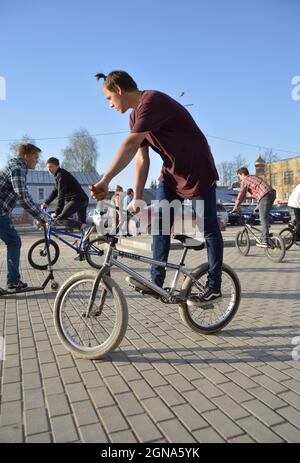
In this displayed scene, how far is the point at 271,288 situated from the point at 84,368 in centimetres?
361

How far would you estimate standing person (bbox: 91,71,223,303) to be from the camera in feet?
9.24

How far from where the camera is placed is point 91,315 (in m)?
2.99

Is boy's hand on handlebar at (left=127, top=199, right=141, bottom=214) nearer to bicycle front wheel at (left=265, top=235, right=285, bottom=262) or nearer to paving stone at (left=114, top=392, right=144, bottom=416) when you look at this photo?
paving stone at (left=114, top=392, right=144, bottom=416)

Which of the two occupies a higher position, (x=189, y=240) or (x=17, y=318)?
(x=189, y=240)

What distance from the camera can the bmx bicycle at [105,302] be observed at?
2.85 metres

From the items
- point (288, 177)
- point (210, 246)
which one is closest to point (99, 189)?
point (210, 246)

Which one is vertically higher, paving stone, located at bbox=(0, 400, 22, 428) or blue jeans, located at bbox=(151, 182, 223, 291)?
blue jeans, located at bbox=(151, 182, 223, 291)

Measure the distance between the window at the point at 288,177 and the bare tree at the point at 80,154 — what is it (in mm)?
41380

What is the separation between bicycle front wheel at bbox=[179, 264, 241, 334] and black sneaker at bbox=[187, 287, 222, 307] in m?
0.02

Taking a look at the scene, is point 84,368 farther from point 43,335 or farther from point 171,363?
point 43,335

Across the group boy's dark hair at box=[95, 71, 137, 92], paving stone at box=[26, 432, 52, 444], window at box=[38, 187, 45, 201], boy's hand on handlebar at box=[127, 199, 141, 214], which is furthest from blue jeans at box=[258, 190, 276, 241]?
window at box=[38, 187, 45, 201]

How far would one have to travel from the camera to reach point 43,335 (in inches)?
140

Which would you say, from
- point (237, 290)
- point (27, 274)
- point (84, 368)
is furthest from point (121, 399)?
point (27, 274)

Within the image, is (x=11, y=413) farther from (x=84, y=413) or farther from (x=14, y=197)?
(x=14, y=197)
